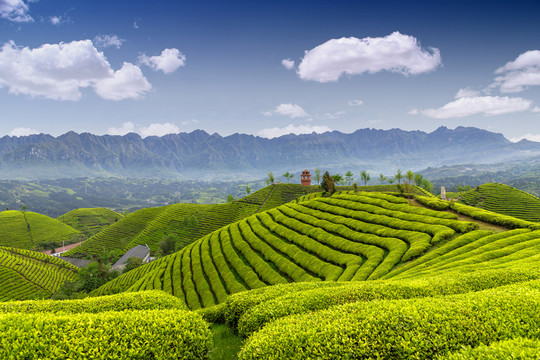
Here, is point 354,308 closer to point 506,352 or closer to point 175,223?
point 506,352

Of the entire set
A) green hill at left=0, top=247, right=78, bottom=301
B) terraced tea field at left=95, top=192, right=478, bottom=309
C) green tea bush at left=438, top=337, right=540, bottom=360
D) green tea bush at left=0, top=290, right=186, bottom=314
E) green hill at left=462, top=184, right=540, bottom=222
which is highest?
green tea bush at left=438, top=337, right=540, bottom=360

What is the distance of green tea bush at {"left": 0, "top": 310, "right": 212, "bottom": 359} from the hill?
4673 inches

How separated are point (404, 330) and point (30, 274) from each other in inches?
5684

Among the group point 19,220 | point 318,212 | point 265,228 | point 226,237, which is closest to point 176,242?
point 226,237

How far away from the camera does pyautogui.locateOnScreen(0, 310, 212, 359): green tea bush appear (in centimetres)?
948

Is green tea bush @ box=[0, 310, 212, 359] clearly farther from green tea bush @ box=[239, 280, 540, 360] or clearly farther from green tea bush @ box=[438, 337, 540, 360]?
green tea bush @ box=[438, 337, 540, 360]

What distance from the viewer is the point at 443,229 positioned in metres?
35.8

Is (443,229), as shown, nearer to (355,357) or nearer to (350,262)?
(350,262)

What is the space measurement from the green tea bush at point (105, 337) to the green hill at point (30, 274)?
106396 mm

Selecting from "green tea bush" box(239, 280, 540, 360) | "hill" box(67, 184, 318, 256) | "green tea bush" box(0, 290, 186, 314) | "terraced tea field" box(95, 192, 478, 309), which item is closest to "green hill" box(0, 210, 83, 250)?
"hill" box(67, 184, 318, 256)

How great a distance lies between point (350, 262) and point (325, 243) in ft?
26.6

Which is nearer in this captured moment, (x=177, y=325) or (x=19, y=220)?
(x=177, y=325)

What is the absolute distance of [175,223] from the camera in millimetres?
146125

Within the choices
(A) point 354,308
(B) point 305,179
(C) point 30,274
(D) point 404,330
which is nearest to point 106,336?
(A) point 354,308
